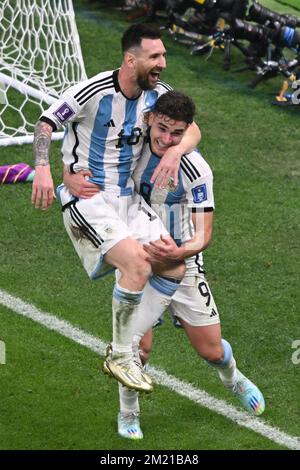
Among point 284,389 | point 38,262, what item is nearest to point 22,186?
point 38,262

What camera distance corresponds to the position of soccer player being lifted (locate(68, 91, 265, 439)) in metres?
7.12

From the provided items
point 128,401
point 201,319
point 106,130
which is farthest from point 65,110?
point 128,401

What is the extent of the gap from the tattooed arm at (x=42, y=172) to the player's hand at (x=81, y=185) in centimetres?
25

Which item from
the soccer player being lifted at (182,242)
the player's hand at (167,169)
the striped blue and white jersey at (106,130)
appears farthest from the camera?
the striped blue and white jersey at (106,130)

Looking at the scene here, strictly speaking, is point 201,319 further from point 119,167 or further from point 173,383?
point 119,167

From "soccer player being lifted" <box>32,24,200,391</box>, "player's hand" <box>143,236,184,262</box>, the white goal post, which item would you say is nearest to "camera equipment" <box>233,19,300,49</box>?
the white goal post

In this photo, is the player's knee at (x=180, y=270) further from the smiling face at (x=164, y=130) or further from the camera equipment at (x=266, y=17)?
the camera equipment at (x=266, y=17)

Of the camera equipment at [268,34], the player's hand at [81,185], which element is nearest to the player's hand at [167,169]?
the player's hand at [81,185]

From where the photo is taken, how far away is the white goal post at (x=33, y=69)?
42.2 feet

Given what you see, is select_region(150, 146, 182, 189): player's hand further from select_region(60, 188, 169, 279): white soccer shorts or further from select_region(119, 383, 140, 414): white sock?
select_region(119, 383, 140, 414): white sock

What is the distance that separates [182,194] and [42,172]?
884mm

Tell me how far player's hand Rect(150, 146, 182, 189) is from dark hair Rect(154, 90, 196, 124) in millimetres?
193

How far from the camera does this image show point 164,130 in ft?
23.6
